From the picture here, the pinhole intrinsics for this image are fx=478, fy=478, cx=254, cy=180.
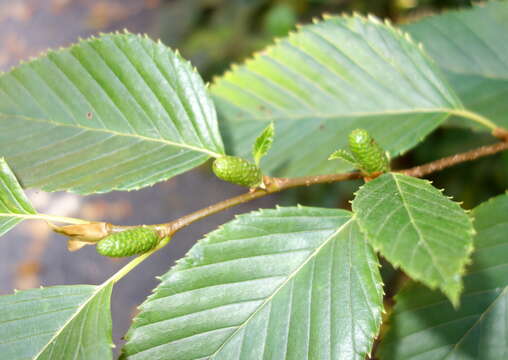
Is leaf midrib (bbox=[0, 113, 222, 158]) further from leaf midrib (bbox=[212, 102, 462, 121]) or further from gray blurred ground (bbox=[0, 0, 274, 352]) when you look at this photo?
gray blurred ground (bbox=[0, 0, 274, 352])

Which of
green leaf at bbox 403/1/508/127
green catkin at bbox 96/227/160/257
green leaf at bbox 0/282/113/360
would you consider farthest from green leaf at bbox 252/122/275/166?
green leaf at bbox 403/1/508/127

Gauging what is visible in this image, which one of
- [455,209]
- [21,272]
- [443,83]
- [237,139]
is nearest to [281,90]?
[237,139]

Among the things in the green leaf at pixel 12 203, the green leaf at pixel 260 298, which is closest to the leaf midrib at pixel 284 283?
the green leaf at pixel 260 298

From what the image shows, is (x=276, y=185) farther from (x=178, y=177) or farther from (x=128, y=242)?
(x=178, y=177)

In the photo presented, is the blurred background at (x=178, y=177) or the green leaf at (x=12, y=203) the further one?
the blurred background at (x=178, y=177)

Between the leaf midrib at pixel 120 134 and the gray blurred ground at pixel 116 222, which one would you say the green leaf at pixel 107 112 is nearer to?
the leaf midrib at pixel 120 134

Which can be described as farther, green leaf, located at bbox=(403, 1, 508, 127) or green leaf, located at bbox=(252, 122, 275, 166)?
green leaf, located at bbox=(403, 1, 508, 127)
